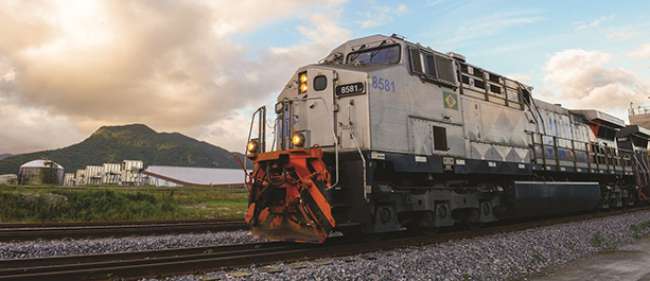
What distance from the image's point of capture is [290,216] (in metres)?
6.77

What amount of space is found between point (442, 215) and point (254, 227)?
3.47m

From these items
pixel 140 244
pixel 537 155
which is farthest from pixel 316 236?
pixel 537 155

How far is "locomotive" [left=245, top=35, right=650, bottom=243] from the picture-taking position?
670 centimetres

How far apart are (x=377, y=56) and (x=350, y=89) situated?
1.22 meters

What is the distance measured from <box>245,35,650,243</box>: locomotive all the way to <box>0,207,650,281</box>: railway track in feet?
1.00

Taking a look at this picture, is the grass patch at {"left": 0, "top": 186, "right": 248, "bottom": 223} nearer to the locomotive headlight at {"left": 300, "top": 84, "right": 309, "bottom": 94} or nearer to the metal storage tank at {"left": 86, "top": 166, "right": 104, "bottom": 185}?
the locomotive headlight at {"left": 300, "top": 84, "right": 309, "bottom": 94}

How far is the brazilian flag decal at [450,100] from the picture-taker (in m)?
8.52

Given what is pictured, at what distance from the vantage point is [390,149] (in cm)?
723

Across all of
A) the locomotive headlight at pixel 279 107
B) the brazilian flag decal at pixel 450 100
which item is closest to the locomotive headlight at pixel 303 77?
the locomotive headlight at pixel 279 107

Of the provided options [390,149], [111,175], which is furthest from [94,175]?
[390,149]

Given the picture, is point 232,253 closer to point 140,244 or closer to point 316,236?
point 316,236

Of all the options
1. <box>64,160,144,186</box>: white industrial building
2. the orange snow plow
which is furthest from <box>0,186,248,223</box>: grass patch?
<box>64,160,144,186</box>: white industrial building

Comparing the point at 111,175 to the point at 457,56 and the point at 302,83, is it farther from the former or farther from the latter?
the point at 457,56

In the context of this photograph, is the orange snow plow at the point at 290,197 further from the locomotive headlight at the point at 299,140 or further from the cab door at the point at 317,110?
the cab door at the point at 317,110
